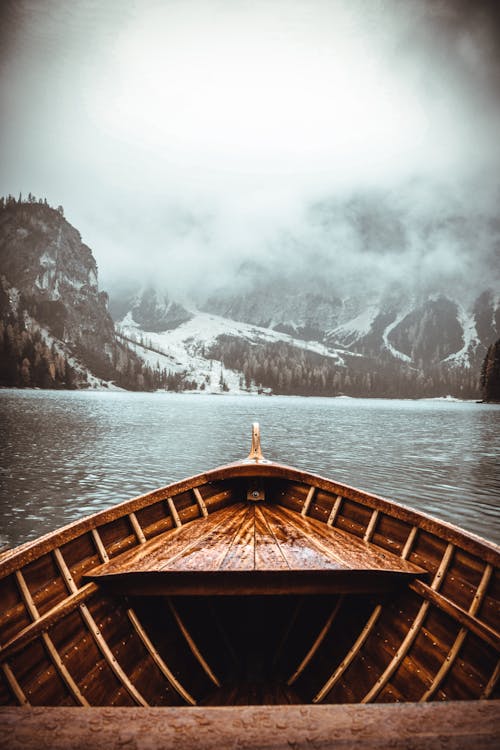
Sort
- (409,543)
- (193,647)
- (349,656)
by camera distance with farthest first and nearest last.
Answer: (409,543)
(193,647)
(349,656)

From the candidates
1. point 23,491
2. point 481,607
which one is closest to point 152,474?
point 23,491

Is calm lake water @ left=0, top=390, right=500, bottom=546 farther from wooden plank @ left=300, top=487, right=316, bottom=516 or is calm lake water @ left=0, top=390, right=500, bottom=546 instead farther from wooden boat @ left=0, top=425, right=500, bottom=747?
wooden plank @ left=300, top=487, right=316, bottom=516

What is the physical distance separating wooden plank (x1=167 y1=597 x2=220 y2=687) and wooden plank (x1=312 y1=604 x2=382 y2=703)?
1353mm

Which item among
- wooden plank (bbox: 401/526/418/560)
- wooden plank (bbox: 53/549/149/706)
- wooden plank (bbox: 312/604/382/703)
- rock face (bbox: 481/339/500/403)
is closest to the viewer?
wooden plank (bbox: 53/549/149/706)

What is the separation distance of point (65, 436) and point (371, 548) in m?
42.0

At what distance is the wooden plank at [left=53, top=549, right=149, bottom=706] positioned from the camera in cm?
447

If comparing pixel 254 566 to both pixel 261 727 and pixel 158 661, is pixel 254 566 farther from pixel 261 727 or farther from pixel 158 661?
pixel 261 727

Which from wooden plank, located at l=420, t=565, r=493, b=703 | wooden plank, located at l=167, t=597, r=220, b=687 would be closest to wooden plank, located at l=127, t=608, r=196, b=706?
wooden plank, located at l=167, t=597, r=220, b=687

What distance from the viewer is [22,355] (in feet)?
651

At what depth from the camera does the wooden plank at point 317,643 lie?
209 inches

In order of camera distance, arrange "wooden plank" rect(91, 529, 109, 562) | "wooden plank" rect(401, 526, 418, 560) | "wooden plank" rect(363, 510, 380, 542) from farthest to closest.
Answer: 1. "wooden plank" rect(363, 510, 380, 542)
2. "wooden plank" rect(401, 526, 418, 560)
3. "wooden plank" rect(91, 529, 109, 562)

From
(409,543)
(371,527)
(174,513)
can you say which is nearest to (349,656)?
(409,543)

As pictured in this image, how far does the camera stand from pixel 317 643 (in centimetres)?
545

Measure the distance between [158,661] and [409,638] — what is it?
3116 millimetres
